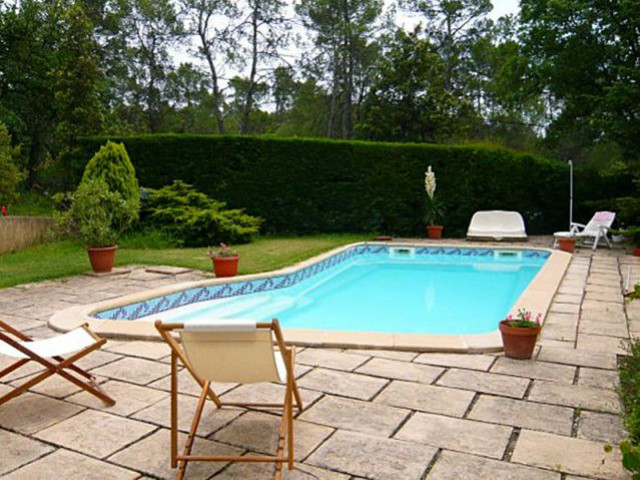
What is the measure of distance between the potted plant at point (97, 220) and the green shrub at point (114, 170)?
2.18 meters

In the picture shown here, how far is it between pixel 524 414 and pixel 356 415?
893 mm

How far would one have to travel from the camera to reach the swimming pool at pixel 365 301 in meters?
4.32

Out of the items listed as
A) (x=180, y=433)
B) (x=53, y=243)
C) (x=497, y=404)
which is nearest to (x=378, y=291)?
(x=497, y=404)

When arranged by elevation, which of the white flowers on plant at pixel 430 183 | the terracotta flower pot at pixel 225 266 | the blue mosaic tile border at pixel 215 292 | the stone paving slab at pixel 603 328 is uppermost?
the white flowers on plant at pixel 430 183

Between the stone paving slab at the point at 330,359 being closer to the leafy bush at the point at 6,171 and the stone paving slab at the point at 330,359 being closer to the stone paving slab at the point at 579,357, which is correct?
the stone paving slab at the point at 579,357

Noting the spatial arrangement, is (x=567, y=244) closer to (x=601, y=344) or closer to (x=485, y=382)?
(x=601, y=344)

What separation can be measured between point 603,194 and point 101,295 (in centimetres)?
1247

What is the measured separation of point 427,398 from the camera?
3.07 m

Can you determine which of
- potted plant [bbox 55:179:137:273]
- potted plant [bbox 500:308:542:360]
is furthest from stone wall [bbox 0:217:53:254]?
potted plant [bbox 500:308:542:360]

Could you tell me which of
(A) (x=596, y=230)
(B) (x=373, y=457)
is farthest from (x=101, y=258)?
(A) (x=596, y=230)

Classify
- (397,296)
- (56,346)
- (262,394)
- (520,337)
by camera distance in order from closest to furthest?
(56,346)
(262,394)
(520,337)
(397,296)

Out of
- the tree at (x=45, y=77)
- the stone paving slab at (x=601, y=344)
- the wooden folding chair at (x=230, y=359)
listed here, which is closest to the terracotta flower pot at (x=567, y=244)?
the stone paving slab at (x=601, y=344)

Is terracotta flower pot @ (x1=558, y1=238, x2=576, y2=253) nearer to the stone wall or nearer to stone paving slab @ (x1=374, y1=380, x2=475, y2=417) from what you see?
stone paving slab @ (x1=374, y1=380, x2=475, y2=417)

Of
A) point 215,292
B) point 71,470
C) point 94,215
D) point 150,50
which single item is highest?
point 150,50
